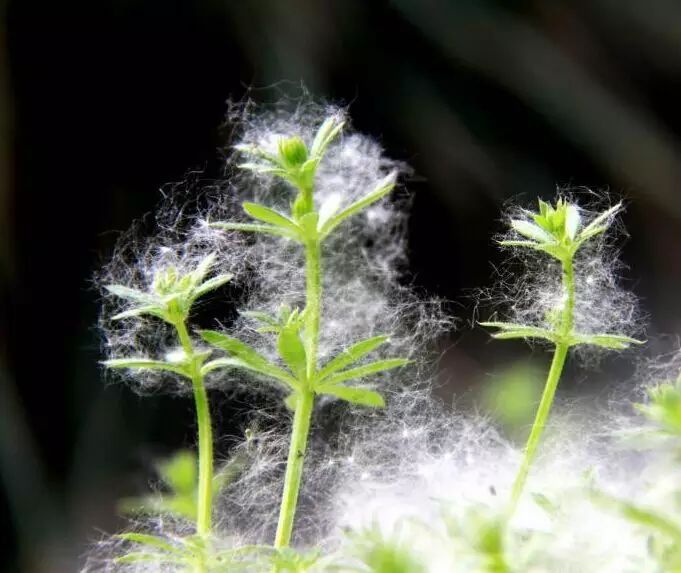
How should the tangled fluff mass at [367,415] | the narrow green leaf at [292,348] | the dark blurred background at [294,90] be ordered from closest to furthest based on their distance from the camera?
the narrow green leaf at [292,348] < the tangled fluff mass at [367,415] < the dark blurred background at [294,90]

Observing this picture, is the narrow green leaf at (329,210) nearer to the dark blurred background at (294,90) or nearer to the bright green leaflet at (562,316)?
the bright green leaflet at (562,316)

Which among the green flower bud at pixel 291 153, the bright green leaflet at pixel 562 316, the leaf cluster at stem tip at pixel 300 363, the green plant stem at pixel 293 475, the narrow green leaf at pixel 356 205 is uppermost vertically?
the green flower bud at pixel 291 153

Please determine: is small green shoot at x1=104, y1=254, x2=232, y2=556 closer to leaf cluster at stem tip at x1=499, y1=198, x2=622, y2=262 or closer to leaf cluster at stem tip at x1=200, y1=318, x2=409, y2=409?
leaf cluster at stem tip at x1=200, y1=318, x2=409, y2=409

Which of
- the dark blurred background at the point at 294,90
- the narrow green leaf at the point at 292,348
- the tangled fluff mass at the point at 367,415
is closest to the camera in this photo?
the narrow green leaf at the point at 292,348

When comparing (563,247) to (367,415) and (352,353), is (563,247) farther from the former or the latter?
(367,415)

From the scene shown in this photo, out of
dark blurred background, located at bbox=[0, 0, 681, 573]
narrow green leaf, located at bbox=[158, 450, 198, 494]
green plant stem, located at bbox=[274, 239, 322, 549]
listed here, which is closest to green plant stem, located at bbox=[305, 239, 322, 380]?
green plant stem, located at bbox=[274, 239, 322, 549]

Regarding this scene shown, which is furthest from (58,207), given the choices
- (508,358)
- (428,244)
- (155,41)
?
(508,358)

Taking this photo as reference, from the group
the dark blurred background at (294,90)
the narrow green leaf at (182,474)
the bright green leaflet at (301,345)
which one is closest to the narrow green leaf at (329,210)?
the bright green leaflet at (301,345)

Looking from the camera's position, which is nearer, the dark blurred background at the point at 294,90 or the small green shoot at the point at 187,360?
the small green shoot at the point at 187,360
